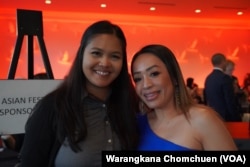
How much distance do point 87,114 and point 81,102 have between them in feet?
0.18

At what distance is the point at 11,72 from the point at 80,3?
5.53 metres

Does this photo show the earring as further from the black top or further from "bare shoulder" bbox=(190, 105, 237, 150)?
the black top

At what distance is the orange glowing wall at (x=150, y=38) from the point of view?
8109 millimetres

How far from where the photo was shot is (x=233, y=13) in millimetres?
8797

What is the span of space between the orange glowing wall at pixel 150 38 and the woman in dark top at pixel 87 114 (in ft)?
22.2

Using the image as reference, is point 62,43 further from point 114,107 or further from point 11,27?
point 114,107

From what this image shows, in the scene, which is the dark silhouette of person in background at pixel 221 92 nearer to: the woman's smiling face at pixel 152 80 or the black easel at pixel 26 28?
the black easel at pixel 26 28

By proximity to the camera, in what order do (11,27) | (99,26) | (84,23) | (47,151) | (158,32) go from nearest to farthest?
(47,151)
(99,26)
(11,27)
(84,23)
(158,32)

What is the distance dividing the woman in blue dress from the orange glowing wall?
6.72 metres

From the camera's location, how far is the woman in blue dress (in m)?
1.32

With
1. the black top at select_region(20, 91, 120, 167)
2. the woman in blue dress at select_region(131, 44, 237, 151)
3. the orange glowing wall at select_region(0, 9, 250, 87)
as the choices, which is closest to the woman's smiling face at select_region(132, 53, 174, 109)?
the woman in blue dress at select_region(131, 44, 237, 151)

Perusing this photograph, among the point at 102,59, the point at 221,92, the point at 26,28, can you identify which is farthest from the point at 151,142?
the point at 221,92

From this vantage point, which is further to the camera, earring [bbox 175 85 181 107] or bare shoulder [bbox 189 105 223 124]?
earring [bbox 175 85 181 107]

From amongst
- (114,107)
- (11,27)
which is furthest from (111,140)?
(11,27)
